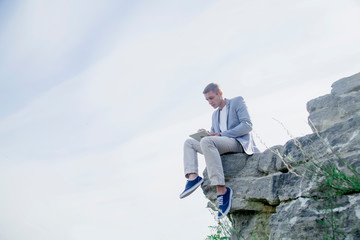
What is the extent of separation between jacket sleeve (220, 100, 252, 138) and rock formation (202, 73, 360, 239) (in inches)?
15.5

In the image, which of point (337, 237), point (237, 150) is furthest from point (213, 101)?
point (337, 237)

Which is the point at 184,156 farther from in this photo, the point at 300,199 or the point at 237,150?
the point at 300,199

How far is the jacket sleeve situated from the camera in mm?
5551

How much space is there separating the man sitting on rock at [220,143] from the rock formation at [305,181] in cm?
22

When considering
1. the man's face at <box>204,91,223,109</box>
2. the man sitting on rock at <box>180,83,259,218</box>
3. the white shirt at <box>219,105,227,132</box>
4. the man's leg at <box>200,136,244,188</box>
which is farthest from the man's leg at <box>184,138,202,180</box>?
the man's face at <box>204,91,223,109</box>

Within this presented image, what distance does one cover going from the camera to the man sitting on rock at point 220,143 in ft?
17.0

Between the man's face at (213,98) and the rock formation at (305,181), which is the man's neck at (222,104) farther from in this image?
the rock formation at (305,181)

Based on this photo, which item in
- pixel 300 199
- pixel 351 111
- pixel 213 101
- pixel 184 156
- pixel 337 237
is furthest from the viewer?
pixel 213 101

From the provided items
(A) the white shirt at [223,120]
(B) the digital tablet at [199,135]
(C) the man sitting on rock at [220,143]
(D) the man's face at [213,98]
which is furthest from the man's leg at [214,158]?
(D) the man's face at [213,98]

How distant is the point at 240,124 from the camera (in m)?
5.59

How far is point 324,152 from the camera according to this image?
171 inches

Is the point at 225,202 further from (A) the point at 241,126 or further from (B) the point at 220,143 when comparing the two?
(A) the point at 241,126

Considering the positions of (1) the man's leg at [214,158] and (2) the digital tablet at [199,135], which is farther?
(2) the digital tablet at [199,135]

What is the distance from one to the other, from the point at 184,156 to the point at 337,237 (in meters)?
2.70
